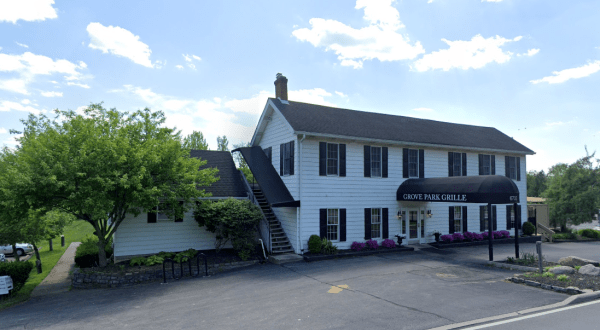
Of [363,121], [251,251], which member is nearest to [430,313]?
[251,251]

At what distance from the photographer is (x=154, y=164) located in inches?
575

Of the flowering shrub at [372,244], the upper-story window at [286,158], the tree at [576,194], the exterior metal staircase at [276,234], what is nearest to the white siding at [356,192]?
the flowering shrub at [372,244]

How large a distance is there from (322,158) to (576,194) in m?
24.1

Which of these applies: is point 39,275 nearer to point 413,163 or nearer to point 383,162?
point 383,162

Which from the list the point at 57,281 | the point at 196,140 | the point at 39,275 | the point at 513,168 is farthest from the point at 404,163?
the point at 196,140

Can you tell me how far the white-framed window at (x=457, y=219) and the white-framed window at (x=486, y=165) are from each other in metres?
3.21

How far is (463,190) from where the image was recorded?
16.2 m

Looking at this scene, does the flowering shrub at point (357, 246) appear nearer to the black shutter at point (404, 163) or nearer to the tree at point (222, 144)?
the black shutter at point (404, 163)

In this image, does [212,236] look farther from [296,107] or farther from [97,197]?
[296,107]

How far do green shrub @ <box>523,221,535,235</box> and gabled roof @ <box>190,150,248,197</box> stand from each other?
18480 mm

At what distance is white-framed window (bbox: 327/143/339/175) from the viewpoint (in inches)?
699

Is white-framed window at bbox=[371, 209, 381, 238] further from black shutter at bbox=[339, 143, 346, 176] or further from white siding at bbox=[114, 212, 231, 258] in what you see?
white siding at bbox=[114, 212, 231, 258]

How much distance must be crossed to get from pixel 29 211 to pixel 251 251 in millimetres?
9025

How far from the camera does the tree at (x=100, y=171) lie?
512 inches
